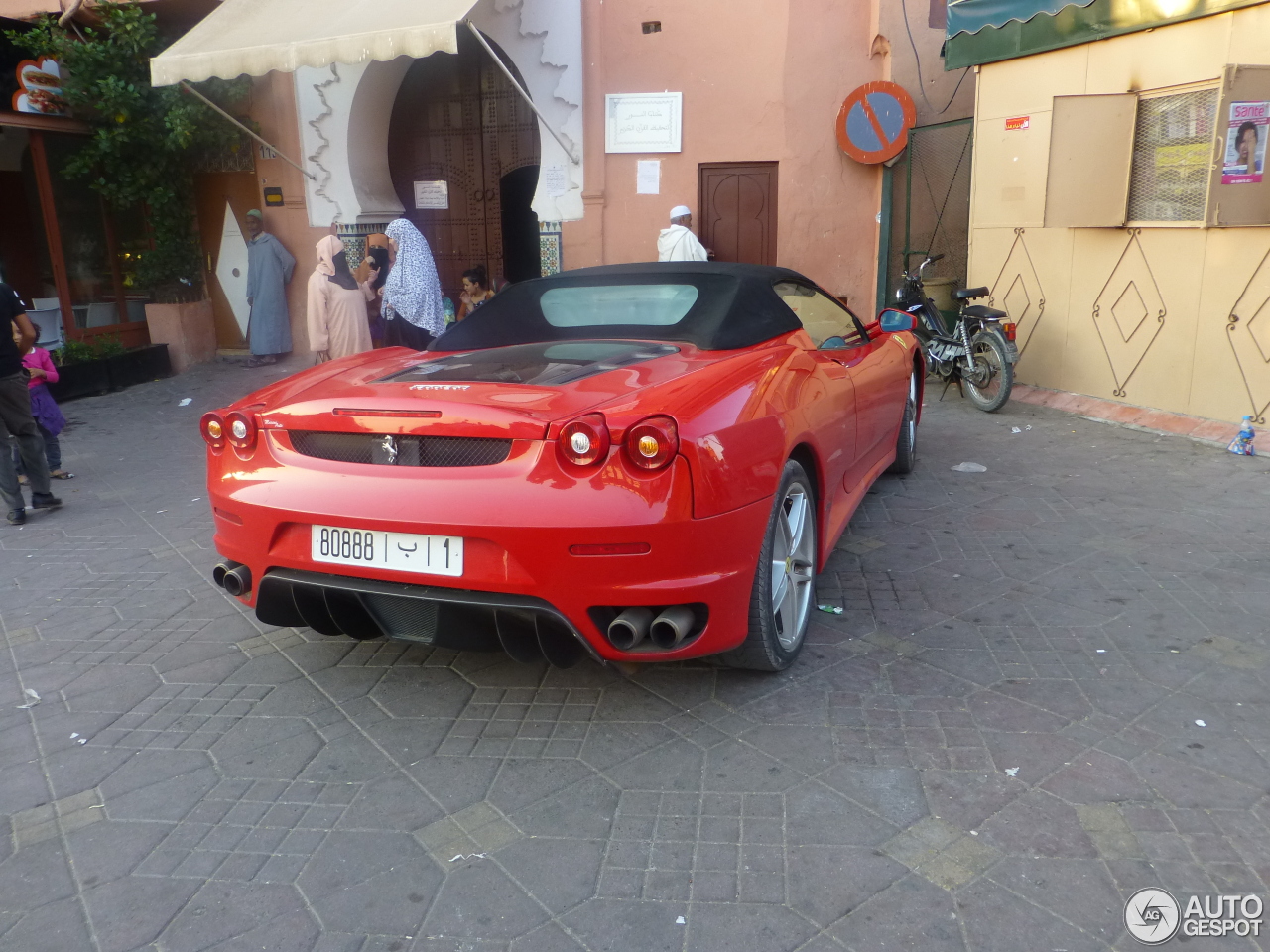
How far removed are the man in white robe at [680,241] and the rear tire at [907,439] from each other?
3.89 meters

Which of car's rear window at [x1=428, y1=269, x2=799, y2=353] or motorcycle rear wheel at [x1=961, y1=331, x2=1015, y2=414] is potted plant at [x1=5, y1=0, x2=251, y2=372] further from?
motorcycle rear wheel at [x1=961, y1=331, x2=1015, y2=414]

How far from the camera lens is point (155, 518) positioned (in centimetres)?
600

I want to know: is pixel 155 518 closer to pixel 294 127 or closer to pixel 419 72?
pixel 294 127

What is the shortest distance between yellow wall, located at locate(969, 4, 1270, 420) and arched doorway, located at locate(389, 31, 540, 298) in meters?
5.55

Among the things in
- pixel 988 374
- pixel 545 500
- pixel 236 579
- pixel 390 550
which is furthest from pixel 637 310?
pixel 988 374

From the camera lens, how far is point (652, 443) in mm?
2867

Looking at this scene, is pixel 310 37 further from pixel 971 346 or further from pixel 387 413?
pixel 387 413

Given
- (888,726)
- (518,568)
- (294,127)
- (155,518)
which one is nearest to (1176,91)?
(888,726)

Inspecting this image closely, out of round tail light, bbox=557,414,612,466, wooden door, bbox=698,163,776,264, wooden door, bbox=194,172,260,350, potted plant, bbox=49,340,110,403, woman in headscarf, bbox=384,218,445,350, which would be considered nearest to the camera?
round tail light, bbox=557,414,612,466

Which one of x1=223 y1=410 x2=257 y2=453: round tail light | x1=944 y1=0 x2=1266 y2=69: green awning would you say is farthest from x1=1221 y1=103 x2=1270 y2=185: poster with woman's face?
x1=223 y1=410 x2=257 y2=453: round tail light

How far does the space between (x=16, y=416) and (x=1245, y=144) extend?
8.17 metres

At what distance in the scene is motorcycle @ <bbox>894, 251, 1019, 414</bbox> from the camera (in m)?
8.39

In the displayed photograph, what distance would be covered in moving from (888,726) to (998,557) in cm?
191

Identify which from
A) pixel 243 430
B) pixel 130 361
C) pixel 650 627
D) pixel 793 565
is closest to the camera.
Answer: pixel 650 627
